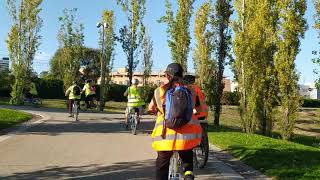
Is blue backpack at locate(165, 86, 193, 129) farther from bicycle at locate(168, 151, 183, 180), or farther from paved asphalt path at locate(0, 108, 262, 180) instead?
paved asphalt path at locate(0, 108, 262, 180)

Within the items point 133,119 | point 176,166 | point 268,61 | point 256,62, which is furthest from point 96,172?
point 268,61

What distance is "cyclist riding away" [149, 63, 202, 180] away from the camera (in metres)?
6.41

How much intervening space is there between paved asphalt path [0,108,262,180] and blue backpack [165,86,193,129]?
2.89 meters

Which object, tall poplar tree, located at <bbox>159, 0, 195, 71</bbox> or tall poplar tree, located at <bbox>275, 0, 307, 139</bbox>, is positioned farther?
tall poplar tree, located at <bbox>159, 0, 195, 71</bbox>

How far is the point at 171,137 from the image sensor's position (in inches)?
252

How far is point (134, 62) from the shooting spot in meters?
32.8

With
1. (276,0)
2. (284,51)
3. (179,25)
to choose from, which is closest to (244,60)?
(284,51)

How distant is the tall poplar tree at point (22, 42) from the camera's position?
32.0m

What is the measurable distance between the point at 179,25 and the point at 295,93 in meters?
8.50

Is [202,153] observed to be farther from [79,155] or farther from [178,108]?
[178,108]

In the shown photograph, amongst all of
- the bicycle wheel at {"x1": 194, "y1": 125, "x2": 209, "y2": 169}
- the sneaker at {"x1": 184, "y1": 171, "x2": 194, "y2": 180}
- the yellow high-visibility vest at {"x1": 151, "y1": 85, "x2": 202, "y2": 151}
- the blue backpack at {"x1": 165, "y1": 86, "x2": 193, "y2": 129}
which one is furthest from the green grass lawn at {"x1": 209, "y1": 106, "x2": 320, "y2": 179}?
the blue backpack at {"x1": 165, "y1": 86, "x2": 193, "y2": 129}

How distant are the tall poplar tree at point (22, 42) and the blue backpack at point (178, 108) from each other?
26.9 m

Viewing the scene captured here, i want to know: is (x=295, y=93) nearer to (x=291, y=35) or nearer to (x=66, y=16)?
(x=291, y=35)

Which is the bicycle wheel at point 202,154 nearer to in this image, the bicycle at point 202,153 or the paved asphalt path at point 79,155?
the bicycle at point 202,153
